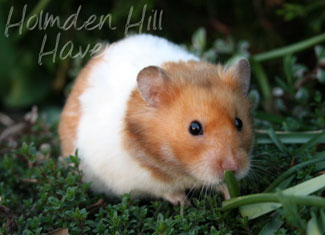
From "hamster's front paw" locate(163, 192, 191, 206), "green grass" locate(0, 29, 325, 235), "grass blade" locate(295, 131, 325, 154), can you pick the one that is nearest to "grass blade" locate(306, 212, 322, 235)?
"green grass" locate(0, 29, 325, 235)

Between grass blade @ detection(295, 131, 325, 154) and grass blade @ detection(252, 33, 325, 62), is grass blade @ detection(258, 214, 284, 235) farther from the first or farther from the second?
grass blade @ detection(252, 33, 325, 62)

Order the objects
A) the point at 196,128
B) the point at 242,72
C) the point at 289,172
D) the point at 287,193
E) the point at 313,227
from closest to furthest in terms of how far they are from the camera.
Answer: the point at 313,227, the point at 287,193, the point at 196,128, the point at 289,172, the point at 242,72

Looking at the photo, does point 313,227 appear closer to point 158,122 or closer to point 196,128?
point 196,128

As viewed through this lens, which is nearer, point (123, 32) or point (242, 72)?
point (242, 72)

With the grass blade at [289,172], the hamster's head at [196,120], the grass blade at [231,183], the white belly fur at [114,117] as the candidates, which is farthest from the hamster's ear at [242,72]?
the grass blade at [231,183]

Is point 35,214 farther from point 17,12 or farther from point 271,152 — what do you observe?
point 17,12

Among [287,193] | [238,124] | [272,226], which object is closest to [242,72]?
[238,124]
